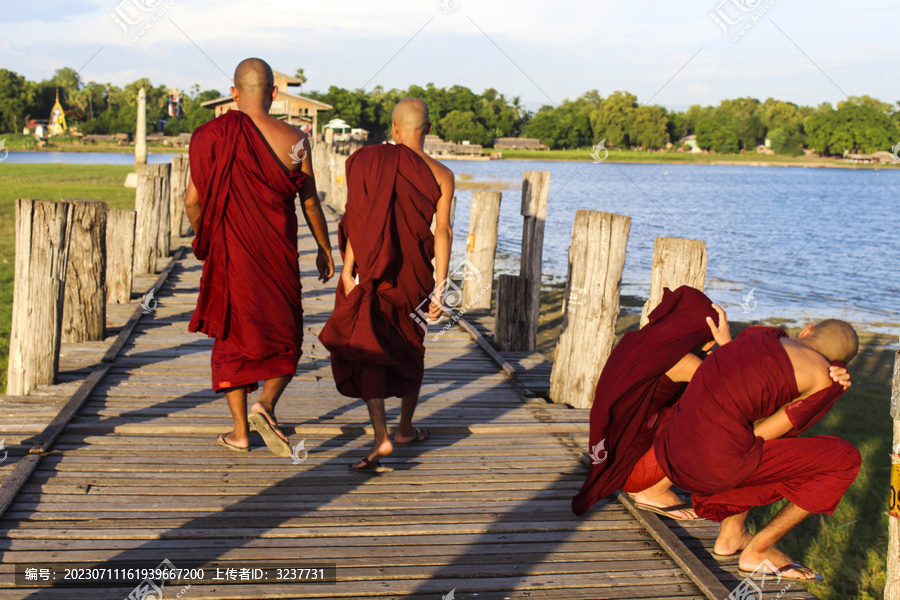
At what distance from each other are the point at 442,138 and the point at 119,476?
217 feet

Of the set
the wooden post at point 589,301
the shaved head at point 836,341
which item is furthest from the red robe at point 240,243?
the shaved head at point 836,341

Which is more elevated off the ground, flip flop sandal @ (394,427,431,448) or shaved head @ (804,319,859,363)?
shaved head @ (804,319,859,363)

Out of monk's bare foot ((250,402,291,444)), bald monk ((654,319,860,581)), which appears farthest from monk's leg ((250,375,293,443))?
bald monk ((654,319,860,581))

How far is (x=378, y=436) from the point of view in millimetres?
3742

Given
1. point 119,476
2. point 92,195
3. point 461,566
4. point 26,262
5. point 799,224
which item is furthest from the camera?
point 799,224

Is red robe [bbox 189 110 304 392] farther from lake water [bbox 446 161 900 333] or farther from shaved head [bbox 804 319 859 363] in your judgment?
lake water [bbox 446 161 900 333]

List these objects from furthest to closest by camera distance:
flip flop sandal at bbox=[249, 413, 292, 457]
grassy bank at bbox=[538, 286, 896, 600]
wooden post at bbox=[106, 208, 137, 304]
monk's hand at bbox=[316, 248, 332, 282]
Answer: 1. wooden post at bbox=[106, 208, 137, 304]
2. grassy bank at bbox=[538, 286, 896, 600]
3. monk's hand at bbox=[316, 248, 332, 282]
4. flip flop sandal at bbox=[249, 413, 292, 457]

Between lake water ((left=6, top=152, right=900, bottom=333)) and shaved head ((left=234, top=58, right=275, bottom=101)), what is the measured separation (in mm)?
10437

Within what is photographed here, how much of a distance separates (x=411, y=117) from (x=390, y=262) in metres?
0.77

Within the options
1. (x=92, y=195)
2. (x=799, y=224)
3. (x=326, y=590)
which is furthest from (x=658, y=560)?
(x=799, y=224)

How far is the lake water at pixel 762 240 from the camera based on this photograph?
48.6 ft

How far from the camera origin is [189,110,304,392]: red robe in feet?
12.6

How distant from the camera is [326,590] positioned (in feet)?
8.66

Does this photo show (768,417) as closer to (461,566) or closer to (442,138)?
(461,566)
